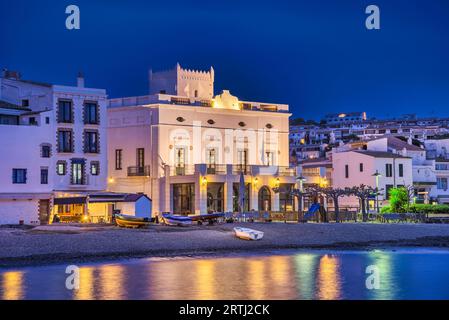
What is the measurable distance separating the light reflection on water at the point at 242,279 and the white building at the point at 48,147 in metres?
17.3

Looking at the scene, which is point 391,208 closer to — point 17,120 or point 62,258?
point 17,120

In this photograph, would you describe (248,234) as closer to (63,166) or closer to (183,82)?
(63,166)

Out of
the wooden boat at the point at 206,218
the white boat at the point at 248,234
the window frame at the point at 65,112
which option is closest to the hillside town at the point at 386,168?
the wooden boat at the point at 206,218

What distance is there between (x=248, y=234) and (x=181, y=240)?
3868mm

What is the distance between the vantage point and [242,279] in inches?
1320

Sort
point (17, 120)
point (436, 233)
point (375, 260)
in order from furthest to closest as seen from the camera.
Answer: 1. point (17, 120)
2. point (436, 233)
3. point (375, 260)

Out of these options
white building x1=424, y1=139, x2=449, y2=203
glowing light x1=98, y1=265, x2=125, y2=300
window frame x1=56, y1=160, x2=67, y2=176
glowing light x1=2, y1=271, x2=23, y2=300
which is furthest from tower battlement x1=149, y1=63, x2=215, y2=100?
glowing light x1=2, y1=271, x2=23, y2=300

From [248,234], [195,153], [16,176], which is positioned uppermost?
[195,153]

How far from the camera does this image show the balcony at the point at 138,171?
2438 inches

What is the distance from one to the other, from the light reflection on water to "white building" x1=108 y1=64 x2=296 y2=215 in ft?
68.3

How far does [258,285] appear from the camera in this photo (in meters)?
32.2

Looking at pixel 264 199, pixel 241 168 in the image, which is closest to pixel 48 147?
pixel 241 168
